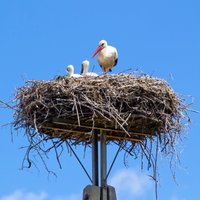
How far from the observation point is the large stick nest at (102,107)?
309 inches

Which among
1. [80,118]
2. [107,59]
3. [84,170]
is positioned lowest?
[84,170]

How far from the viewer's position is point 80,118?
25.9 ft

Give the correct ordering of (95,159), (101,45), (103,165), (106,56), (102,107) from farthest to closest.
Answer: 1. (101,45)
2. (106,56)
3. (95,159)
4. (103,165)
5. (102,107)

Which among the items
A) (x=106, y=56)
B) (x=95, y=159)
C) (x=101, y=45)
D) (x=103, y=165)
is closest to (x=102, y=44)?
(x=101, y=45)

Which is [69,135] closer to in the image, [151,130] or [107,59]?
[151,130]

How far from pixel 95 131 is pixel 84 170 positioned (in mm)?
469

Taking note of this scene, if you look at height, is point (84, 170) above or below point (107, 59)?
below

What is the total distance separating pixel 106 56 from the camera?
1056cm

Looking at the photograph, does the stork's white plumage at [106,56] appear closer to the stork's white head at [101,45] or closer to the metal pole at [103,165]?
the stork's white head at [101,45]

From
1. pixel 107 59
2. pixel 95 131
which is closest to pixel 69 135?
pixel 95 131

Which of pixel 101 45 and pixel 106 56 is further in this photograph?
pixel 101 45

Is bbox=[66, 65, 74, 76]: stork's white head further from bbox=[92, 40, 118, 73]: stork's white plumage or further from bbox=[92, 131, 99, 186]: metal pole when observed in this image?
bbox=[92, 131, 99, 186]: metal pole

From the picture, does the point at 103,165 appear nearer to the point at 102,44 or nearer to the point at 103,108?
the point at 103,108

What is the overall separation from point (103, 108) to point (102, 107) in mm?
22
